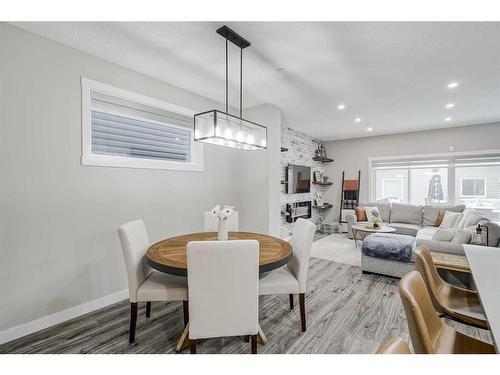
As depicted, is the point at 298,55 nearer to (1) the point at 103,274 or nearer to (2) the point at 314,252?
(1) the point at 103,274

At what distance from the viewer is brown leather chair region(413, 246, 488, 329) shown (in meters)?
1.47

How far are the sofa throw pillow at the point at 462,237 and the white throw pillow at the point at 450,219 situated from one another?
1.61 metres

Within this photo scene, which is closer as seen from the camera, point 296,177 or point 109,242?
point 109,242

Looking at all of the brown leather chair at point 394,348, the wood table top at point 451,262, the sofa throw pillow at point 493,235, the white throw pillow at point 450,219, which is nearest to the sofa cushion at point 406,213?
the white throw pillow at point 450,219

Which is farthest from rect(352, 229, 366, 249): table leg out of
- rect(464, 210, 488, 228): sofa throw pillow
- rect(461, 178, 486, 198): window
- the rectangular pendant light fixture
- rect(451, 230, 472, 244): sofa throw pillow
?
the rectangular pendant light fixture

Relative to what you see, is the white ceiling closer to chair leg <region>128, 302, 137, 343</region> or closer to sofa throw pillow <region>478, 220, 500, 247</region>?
sofa throw pillow <region>478, 220, 500, 247</region>

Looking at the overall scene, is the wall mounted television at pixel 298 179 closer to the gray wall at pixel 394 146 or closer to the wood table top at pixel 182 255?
the gray wall at pixel 394 146

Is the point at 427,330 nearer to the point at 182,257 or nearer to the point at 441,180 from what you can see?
the point at 182,257

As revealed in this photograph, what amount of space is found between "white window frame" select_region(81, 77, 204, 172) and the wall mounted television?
251 centimetres

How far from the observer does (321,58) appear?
2.59 meters

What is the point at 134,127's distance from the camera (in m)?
A: 3.00
